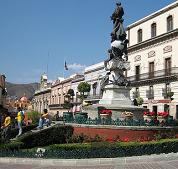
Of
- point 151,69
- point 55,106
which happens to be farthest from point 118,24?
point 55,106

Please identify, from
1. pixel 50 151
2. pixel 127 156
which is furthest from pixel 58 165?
pixel 127 156

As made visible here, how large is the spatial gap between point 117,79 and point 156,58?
27226mm

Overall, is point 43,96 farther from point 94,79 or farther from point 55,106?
point 94,79

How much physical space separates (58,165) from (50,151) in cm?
66

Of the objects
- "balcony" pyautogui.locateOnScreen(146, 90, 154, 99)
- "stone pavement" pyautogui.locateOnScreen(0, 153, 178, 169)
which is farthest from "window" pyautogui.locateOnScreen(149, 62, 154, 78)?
"stone pavement" pyautogui.locateOnScreen(0, 153, 178, 169)

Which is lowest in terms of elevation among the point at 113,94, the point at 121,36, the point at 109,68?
the point at 113,94

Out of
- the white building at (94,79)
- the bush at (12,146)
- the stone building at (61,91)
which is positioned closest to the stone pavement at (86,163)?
the bush at (12,146)

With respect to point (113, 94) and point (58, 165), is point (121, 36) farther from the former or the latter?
point (58, 165)

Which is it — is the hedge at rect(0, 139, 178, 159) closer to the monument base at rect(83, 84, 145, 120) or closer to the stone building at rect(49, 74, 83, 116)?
the monument base at rect(83, 84, 145, 120)

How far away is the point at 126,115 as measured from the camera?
1797 cm

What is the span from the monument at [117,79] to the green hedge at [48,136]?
10.6 ft

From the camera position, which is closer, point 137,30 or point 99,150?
point 99,150

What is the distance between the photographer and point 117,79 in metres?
20.8

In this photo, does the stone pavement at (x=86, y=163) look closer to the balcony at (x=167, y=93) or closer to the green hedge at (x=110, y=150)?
the green hedge at (x=110, y=150)
